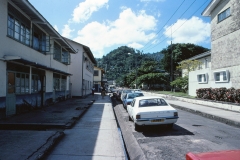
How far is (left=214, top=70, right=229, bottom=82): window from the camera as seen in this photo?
16.4 m

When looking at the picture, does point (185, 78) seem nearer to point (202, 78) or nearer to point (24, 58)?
point (202, 78)

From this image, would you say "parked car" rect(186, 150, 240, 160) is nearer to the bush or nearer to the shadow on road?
the shadow on road

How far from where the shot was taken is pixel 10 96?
32.3 ft

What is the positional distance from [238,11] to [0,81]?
672 inches

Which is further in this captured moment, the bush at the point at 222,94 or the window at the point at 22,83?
the bush at the point at 222,94

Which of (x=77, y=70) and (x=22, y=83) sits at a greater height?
(x=77, y=70)

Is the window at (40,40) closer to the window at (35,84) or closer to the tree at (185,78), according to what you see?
the window at (35,84)

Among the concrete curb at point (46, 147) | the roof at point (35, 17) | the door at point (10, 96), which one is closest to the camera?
the concrete curb at point (46, 147)

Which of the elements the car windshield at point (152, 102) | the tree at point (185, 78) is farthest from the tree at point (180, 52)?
the car windshield at point (152, 102)

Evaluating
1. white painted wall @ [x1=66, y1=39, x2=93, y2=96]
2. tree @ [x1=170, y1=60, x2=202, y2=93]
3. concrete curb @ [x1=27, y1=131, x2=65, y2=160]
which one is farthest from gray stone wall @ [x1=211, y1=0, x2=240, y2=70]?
white painted wall @ [x1=66, y1=39, x2=93, y2=96]

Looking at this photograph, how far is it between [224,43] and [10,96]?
17.0 meters

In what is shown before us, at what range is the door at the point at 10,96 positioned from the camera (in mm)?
→ 9672

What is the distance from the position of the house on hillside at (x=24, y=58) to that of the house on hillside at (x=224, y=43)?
14.5 meters

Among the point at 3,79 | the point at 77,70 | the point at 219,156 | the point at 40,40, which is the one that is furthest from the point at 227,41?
the point at 77,70
